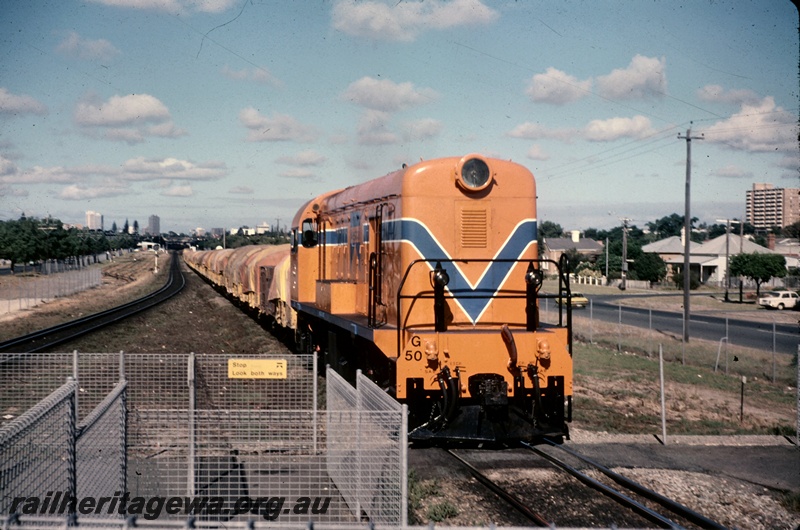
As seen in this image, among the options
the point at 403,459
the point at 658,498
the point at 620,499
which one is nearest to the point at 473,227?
the point at 620,499

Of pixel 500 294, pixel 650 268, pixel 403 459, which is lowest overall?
pixel 403 459

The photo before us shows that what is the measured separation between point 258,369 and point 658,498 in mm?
5456

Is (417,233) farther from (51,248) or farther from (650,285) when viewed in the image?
(650,285)

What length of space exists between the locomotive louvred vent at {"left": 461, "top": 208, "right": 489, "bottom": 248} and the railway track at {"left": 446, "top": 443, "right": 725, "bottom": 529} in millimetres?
3535

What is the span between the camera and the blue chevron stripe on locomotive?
12211 millimetres

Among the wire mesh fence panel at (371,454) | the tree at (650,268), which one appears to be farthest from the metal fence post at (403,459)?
the tree at (650,268)

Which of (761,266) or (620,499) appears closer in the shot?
(620,499)

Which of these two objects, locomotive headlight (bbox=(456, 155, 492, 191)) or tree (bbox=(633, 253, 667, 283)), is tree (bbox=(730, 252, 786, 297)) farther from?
locomotive headlight (bbox=(456, 155, 492, 191))

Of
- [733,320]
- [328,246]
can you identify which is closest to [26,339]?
[328,246]

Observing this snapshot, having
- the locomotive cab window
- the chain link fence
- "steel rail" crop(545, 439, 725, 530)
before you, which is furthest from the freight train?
the locomotive cab window

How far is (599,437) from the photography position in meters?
13.4

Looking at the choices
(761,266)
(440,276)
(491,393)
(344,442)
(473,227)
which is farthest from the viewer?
(761,266)

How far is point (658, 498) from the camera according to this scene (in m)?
9.36

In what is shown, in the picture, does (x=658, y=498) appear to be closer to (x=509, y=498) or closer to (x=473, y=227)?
(x=509, y=498)
